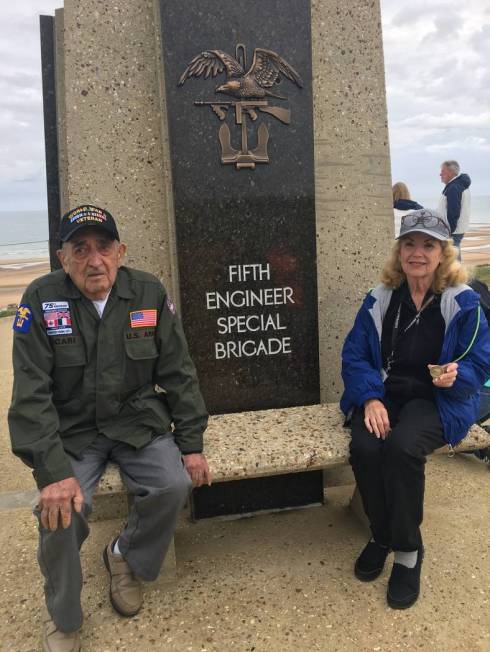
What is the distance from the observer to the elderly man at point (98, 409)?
2.10 m

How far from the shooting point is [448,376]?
2.35 metres

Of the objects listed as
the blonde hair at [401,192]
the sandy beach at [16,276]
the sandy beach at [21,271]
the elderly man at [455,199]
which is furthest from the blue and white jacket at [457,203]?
the sandy beach at [16,276]

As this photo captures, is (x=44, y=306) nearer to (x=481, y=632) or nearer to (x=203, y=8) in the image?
(x=203, y=8)

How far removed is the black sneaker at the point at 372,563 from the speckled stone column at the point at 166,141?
1058 millimetres

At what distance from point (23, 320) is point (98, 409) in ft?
1.57

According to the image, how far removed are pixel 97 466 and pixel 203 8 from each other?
232 cm

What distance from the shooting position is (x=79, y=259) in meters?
2.30

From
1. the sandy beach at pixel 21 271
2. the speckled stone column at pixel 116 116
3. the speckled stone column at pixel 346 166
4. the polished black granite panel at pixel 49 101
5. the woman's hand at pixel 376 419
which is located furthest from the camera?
the sandy beach at pixel 21 271

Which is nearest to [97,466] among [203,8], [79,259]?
[79,259]

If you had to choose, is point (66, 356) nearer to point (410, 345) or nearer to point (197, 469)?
point (197, 469)

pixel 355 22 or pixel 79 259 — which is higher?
pixel 355 22

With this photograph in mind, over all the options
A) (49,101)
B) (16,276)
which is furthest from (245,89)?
(16,276)

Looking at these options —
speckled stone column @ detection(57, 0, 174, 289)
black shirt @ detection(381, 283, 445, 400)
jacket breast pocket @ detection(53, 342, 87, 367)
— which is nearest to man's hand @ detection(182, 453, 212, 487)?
jacket breast pocket @ detection(53, 342, 87, 367)

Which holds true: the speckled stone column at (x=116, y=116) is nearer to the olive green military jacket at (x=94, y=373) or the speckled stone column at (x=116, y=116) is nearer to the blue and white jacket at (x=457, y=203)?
the olive green military jacket at (x=94, y=373)
